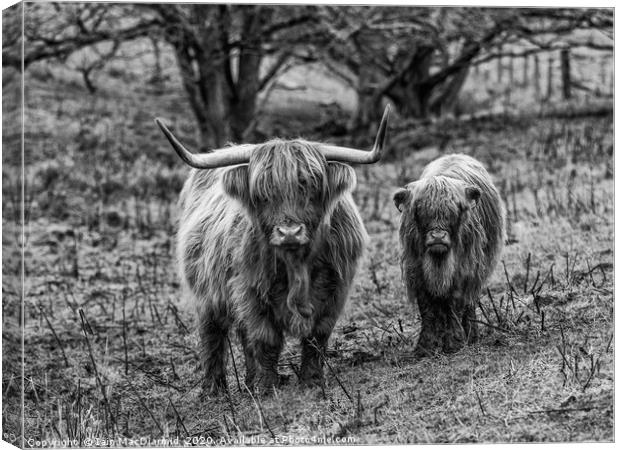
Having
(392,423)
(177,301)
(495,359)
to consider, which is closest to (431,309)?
(495,359)

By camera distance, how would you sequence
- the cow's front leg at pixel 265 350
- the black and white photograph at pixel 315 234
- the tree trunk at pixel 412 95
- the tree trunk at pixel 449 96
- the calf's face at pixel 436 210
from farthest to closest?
the tree trunk at pixel 412 95, the tree trunk at pixel 449 96, the calf's face at pixel 436 210, the cow's front leg at pixel 265 350, the black and white photograph at pixel 315 234

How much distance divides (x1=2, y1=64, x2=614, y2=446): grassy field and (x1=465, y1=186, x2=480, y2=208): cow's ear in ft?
1.95

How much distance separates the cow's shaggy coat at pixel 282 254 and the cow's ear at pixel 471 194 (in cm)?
63

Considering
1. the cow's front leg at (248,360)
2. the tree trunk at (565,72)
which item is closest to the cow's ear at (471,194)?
the cow's front leg at (248,360)

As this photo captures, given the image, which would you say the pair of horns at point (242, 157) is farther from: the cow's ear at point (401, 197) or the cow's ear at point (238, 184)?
the cow's ear at point (401, 197)

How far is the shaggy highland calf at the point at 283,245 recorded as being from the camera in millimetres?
5465

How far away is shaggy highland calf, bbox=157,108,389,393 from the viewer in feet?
17.9

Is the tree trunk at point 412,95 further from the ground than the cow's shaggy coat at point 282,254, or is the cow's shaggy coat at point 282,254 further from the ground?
the tree trunk at point 412,95

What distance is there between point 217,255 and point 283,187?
815 mm

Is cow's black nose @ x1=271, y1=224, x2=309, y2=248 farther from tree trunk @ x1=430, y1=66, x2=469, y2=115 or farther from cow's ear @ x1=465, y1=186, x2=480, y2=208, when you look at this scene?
tree trunk @ x1=430, y1=66, x2=469, y2=115

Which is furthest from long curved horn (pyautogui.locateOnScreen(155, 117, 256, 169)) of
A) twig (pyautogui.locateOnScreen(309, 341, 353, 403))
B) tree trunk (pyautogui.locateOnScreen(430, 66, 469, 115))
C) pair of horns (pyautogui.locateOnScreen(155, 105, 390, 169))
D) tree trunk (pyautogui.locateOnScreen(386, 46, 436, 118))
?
tree trunk (pyautogui.locateOnScreen(386, 46, 436, 118))

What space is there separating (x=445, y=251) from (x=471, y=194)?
374mm

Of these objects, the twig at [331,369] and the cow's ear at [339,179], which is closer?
the twig at [331,369]

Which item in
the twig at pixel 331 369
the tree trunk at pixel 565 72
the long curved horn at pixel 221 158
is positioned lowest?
the twig at pixel 331 369
